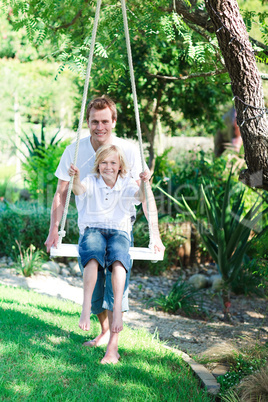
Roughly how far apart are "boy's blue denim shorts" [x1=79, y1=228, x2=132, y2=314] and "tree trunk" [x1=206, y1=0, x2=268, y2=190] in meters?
0.92

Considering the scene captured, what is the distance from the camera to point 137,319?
14.2 ft

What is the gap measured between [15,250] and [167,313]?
228 cm

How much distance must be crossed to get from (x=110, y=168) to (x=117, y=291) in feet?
2.53

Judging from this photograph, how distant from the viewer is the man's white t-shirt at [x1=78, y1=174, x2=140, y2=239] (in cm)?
283

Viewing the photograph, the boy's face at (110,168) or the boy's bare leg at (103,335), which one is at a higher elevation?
the boy's face at (110,168)

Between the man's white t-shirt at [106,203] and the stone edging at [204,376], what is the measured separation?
0.95m

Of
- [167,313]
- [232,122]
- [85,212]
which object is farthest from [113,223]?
[232,122]

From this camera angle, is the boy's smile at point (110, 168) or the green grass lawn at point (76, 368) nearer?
the green grass lawn at point (76, 368)

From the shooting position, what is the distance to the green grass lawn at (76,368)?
2.31m

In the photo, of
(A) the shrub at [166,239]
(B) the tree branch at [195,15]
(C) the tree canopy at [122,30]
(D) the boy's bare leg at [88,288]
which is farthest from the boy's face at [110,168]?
(A) the shrub at [166,239]

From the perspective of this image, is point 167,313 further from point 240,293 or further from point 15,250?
point 15,250

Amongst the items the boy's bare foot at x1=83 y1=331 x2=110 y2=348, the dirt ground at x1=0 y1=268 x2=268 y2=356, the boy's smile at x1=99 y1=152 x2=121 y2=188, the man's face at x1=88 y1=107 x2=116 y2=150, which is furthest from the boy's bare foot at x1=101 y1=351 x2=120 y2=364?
the man's face at x1=88 y1=107 x2=116 y2=150

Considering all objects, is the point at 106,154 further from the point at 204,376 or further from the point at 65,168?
the point at 204,376

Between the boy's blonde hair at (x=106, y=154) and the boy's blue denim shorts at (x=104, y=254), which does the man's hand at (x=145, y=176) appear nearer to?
the boy's blonde hair at (x=106, y=154)
